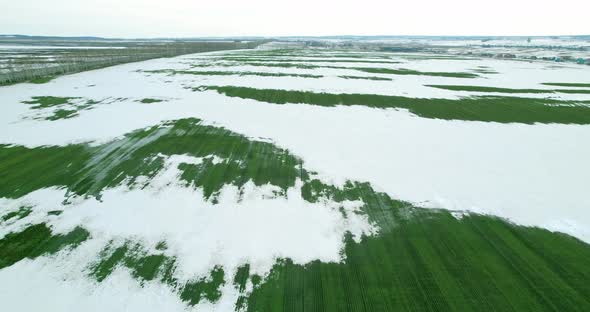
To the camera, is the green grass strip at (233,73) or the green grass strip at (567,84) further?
the green grass strip at (233,73)

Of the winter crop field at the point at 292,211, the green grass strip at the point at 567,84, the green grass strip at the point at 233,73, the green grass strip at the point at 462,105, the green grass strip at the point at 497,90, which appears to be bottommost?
the winter crop field at the point at 292,211

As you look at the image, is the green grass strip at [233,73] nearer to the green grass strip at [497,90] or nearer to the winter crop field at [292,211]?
the green grass strip at [497,90]

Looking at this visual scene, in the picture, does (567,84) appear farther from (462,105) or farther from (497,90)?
(462,105)

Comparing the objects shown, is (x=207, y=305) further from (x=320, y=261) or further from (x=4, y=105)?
(x=4, y=105)

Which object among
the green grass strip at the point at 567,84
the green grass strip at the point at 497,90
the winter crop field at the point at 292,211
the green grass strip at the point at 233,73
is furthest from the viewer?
the green grass strip at the point at 233,73

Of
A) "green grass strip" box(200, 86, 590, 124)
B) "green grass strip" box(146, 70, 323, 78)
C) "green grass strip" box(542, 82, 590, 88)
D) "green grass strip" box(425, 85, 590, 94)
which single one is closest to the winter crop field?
"green grass strip" box(200, 86, 590, 124)

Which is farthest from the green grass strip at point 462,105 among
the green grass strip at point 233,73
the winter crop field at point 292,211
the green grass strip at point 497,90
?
the green grass strip at point 233,73

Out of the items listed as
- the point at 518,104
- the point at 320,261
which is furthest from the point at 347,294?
the point at 518,104
